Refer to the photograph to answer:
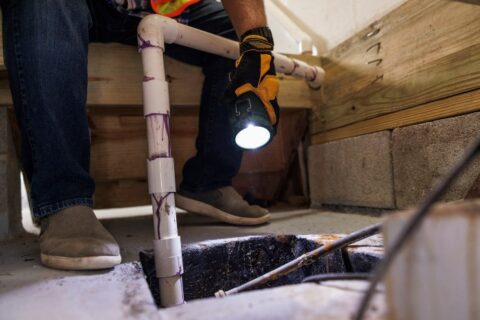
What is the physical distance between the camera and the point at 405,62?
104 cm

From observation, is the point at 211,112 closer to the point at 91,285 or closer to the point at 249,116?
the point at 249,116

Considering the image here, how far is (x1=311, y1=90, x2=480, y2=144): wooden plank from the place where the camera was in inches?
33.7

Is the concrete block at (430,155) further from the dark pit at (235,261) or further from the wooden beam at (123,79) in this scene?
the wooden beam at (123,79)

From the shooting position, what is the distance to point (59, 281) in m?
0.60

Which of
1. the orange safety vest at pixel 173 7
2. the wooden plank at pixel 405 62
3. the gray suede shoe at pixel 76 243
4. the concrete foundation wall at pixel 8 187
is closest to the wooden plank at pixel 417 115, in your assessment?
the wooden plank at pixel 405 62

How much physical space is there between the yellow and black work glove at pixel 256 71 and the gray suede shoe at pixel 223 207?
37cm

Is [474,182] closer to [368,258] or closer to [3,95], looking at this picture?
[368,258]

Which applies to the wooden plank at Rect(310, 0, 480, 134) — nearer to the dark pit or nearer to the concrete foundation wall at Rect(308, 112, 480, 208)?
the concrete foundation wall at Rect(308, 112, 480, 208)

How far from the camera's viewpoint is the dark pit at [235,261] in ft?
2.71

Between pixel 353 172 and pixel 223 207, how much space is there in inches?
19.1

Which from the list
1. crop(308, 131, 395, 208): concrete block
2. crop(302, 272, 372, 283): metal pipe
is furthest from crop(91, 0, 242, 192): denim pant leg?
crop(302, 272, 372, 283): metal pipe

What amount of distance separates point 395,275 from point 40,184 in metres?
0.66

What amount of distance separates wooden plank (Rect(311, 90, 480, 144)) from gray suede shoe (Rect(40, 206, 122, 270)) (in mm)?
852

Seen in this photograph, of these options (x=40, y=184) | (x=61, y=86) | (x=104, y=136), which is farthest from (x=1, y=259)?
(x=104, y=136)
